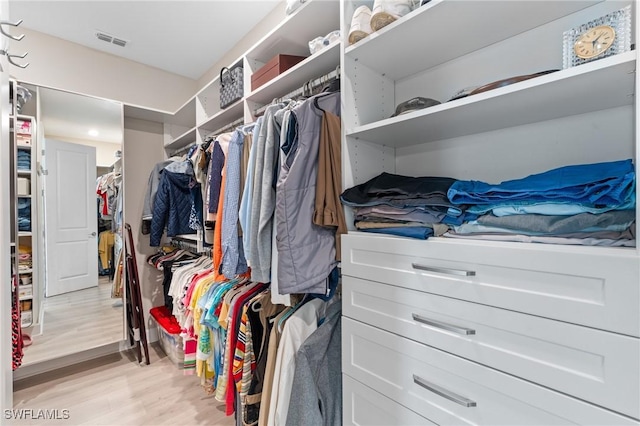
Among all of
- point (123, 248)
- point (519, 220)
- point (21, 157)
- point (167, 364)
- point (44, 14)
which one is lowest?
point (167, 364)

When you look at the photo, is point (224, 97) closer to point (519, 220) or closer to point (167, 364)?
point (519, 220)

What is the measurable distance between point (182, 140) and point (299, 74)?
5.79 ft

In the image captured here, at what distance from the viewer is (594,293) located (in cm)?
58

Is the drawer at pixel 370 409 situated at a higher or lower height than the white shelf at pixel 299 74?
lower

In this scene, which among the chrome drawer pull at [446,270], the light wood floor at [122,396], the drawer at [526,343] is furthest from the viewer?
the light wood floor at [122,396]

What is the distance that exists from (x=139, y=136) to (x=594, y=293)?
3369 millimetres

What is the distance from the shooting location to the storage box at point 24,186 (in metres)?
2.00

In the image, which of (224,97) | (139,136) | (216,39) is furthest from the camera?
(139,136)

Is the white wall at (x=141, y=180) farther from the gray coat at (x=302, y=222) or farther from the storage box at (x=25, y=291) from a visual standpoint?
the gray coat at (x=302, y=222)

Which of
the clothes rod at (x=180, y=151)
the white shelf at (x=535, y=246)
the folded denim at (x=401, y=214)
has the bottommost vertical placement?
the white shelf at (x=535, y=246)

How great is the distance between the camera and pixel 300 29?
1.46 m

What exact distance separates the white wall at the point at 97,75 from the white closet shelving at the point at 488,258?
2.44 metres

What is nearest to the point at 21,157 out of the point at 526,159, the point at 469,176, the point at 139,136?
the point at 139,136

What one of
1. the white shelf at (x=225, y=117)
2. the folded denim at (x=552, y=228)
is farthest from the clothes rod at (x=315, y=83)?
the folded denim at (x=552, y=228)
